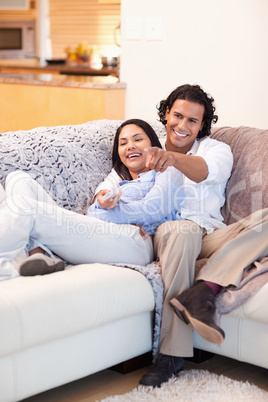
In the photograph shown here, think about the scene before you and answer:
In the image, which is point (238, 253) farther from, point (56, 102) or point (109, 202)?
point (56, 102)

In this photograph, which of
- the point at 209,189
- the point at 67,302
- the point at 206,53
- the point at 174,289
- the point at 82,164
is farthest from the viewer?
the point at 206,53

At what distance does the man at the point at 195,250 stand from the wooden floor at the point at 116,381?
4.2 inches

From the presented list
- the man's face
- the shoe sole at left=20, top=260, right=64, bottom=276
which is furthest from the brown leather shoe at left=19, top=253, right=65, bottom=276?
the man's face

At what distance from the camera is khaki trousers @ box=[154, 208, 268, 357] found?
206cm

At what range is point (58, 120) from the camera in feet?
14.8

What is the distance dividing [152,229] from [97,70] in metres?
4.75

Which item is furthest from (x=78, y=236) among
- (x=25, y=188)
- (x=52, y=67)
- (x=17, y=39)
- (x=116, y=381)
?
(x=17, y=39)

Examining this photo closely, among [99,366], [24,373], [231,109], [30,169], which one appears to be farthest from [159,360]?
[231,109]

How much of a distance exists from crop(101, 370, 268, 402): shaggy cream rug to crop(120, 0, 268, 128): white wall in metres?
2.17

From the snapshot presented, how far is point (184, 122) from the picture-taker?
254 cm

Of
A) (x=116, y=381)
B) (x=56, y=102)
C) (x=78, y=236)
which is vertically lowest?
(x=116, y=381)

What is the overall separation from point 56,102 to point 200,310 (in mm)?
2870

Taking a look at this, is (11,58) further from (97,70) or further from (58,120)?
(58,120)

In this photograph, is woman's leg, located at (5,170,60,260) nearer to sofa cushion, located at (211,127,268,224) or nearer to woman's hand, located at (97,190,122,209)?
woman's hand, located at (97,190,122,209)
